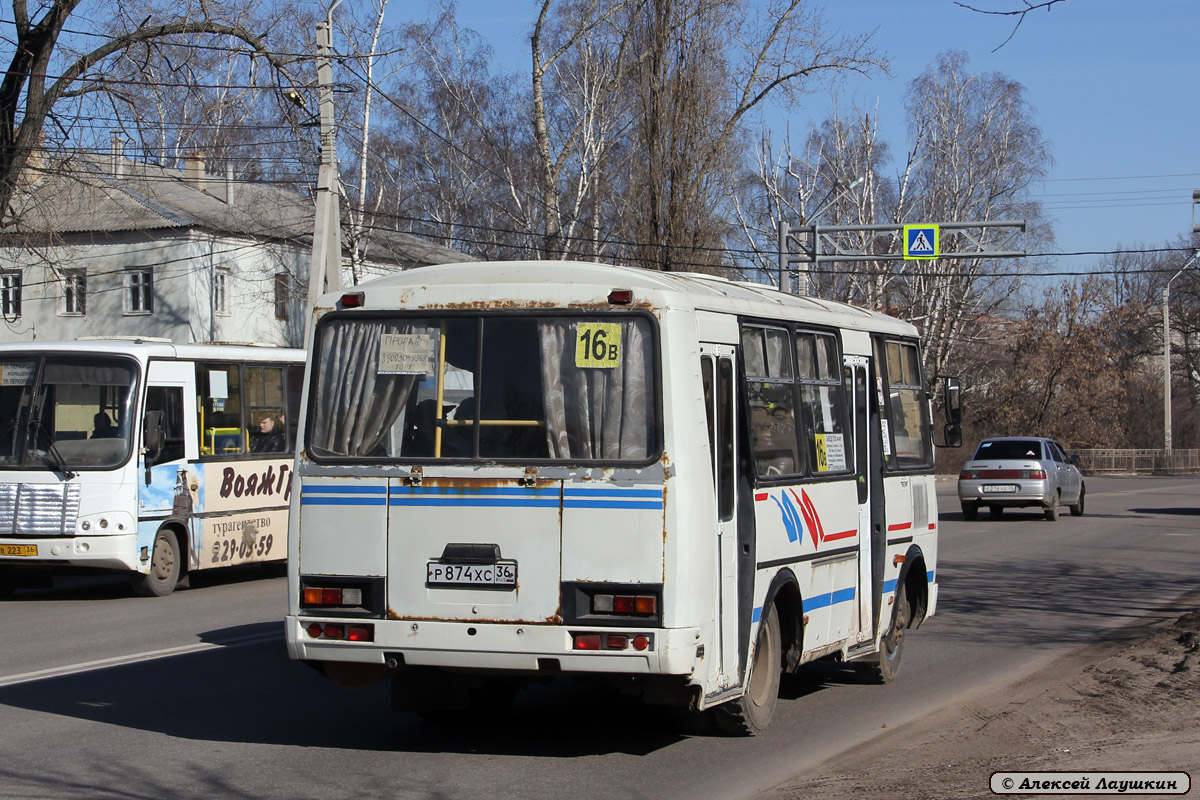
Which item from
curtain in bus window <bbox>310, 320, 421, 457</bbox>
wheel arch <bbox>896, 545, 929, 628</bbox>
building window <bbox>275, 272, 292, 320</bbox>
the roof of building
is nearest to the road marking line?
curtain in bus window <bbox>310, 320, 421, 457</bbox>

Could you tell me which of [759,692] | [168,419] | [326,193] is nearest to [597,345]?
[759,692]

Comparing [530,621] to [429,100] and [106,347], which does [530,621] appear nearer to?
[106,347]

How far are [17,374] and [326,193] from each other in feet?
25.8

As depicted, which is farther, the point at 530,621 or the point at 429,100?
the point at 429,100

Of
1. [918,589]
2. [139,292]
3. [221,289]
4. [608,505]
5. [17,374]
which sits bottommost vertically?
[918,589]

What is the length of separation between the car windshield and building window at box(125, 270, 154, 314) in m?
28.5

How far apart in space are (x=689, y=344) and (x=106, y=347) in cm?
1000

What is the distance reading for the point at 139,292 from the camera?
47.1 meters

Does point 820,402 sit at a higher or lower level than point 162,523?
higher

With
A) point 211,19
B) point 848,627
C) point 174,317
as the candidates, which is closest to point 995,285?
point 174,317

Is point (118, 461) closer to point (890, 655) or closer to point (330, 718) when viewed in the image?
point (330, 718)

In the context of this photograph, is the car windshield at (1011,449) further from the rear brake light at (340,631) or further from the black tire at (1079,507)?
the rear brake light at (340,631)

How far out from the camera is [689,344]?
7.30m

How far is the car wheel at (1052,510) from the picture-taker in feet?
97.0
